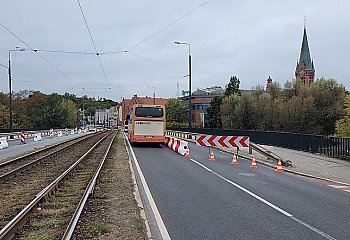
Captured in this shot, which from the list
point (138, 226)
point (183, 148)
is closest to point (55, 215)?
point (138, 226)

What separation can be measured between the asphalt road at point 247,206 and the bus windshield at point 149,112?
17.6 m

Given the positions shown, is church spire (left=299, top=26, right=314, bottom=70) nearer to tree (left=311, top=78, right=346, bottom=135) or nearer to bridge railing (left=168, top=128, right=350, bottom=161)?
tree (left=311, top=78, right=346, bottom=135)

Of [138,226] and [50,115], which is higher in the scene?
[50,115]

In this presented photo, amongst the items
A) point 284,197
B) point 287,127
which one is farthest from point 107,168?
point 287,127

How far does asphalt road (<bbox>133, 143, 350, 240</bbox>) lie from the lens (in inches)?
292

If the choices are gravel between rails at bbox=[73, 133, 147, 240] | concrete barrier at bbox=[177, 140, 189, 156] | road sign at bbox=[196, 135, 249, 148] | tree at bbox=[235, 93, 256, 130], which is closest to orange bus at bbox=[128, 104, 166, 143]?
concrete barrier at bbox=[177, 140, 189, 156]

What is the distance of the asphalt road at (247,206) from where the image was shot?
24.3 ft

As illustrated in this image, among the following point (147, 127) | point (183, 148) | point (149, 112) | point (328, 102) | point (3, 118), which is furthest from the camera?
point (3, 118)

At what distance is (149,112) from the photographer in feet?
111

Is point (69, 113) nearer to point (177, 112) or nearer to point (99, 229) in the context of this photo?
point (177, 112)

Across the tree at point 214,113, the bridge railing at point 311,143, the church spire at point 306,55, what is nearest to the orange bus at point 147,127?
the bridge railing at point 311,143

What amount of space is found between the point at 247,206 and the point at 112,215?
2.95 m

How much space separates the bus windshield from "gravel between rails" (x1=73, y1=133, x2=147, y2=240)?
19.6 m

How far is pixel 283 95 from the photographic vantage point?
6197 centimetres
